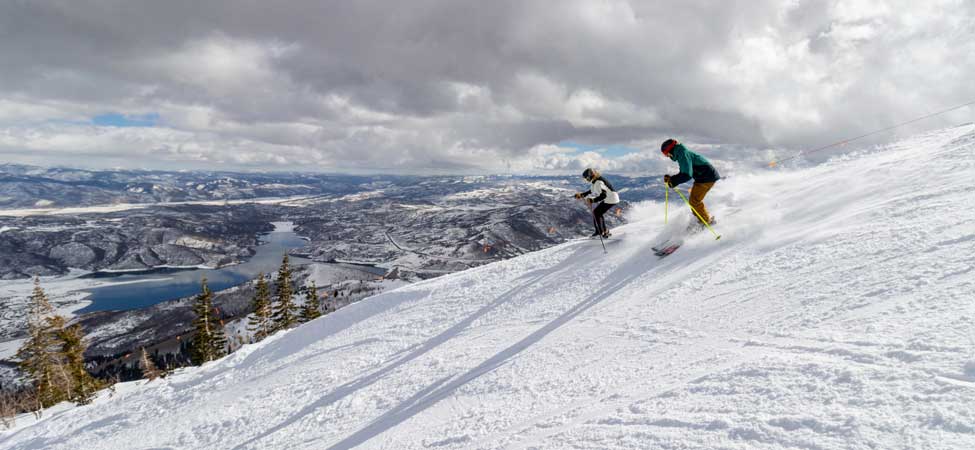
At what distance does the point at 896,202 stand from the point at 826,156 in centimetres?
1082

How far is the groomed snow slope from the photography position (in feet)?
14.5

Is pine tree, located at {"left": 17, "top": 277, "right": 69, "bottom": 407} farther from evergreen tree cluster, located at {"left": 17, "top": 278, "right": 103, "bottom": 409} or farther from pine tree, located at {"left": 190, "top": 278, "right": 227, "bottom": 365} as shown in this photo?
pine tree, located at {"left": 190, "top": 278, "right": 227, "bottom": 365}

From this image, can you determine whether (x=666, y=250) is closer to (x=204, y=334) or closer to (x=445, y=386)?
(x=445, y=386)

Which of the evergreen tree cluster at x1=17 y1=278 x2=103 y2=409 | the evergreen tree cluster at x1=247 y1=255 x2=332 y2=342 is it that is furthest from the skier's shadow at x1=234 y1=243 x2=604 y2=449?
the evergreen tree cluster at x1=247 y1=255 x2=332 y2=342

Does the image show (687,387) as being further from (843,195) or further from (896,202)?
(843,195)

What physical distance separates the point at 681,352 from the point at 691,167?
720 centimetres

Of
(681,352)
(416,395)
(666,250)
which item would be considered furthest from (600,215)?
(416,395)

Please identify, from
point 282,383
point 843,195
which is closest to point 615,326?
point 843,195

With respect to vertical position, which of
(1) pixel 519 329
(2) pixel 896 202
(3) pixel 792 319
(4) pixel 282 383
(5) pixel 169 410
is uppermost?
(2) pixel 896 202

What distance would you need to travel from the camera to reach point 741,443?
4.13 m

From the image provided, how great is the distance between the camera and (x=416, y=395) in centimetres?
888

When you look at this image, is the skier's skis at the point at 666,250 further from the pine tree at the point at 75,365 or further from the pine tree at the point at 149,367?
the pine tree at the point at 75,365

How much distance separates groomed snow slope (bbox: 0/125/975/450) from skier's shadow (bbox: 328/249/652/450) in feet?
0.20

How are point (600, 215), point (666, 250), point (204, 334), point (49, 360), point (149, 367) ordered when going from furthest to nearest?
point (204, 334) < point (149, 367) < point (49, 360) < point (600, 215) < point (666, 250)
